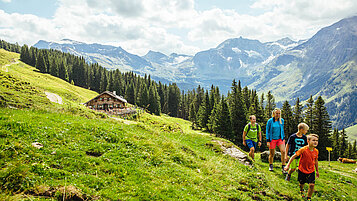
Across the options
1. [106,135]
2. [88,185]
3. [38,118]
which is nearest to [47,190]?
[88,185]

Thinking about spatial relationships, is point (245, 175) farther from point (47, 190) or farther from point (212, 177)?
point (47, 190)

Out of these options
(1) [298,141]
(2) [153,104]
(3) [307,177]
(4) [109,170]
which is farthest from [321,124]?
(2) [153,104]

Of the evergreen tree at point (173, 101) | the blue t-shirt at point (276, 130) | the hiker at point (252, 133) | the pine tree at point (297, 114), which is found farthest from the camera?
the evergreen tree at point (173, 101)

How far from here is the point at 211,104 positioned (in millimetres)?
71312

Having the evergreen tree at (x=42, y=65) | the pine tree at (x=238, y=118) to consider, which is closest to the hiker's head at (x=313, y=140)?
the pine tree at (x=238, y=118)

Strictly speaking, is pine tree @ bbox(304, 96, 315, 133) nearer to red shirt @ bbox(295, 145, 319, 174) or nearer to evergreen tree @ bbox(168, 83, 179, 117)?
red shirt @ bbox(295, 145, 319, 174)

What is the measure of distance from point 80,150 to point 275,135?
38.6 ft

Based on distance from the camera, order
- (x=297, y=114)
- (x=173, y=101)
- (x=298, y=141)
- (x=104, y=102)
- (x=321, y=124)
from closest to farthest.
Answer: (x=298, y=141)
(x=321, y=124)
(x=297, y=114)
(x=104, y=102)
(x=173, y=101)

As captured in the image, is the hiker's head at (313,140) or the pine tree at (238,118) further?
the pine tree at (238,118)

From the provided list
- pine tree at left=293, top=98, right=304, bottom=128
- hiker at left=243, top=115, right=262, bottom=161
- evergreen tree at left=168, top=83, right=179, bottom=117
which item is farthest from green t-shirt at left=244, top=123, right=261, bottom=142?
evergreen tree at left=168, top=83, right=179, bottom=117

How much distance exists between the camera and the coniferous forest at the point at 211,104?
46594 mm

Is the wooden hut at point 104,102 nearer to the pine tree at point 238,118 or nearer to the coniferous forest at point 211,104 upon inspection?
the coniferous forest at point 211,104

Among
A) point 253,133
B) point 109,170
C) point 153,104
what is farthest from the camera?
point 153,104

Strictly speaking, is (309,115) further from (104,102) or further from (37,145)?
(104,102)
